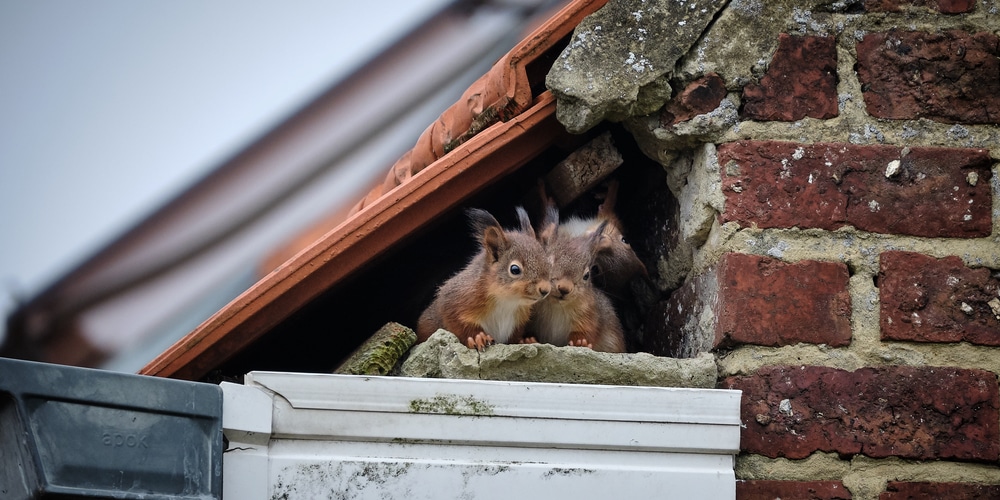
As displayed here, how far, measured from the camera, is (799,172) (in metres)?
2.25

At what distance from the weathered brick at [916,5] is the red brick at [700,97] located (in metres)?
0.42

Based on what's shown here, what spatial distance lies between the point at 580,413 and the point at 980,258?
1.01 m

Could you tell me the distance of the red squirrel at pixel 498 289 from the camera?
2.64 metres

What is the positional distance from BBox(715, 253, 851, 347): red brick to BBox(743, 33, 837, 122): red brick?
0.37 metres

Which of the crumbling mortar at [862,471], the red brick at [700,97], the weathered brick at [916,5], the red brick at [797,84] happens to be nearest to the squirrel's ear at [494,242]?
the red brick at [700,97]

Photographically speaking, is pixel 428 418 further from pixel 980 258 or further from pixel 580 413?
pixel 980 258

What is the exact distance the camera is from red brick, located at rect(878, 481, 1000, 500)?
2.06 metres

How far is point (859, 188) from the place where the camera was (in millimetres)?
2254

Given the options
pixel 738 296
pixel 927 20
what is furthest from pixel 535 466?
pixel 927 20

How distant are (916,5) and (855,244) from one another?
0.64 meters

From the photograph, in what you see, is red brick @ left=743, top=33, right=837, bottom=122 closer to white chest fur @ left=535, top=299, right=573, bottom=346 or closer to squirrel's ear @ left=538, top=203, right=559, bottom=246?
squirrel's ear @ left=538, top=203, right=559, bottom=246

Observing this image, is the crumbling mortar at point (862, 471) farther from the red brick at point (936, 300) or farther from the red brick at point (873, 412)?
the red brick at point (936, 300)

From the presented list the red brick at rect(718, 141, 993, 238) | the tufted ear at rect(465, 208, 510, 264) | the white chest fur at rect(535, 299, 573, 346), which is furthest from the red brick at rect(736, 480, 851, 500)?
the tufted ear at rect(465, 208, 510, 264)

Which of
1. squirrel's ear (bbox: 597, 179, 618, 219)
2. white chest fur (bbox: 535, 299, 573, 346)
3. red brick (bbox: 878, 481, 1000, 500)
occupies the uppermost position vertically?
squirrel's ear (bbox: 597, 179, 618, 219)
